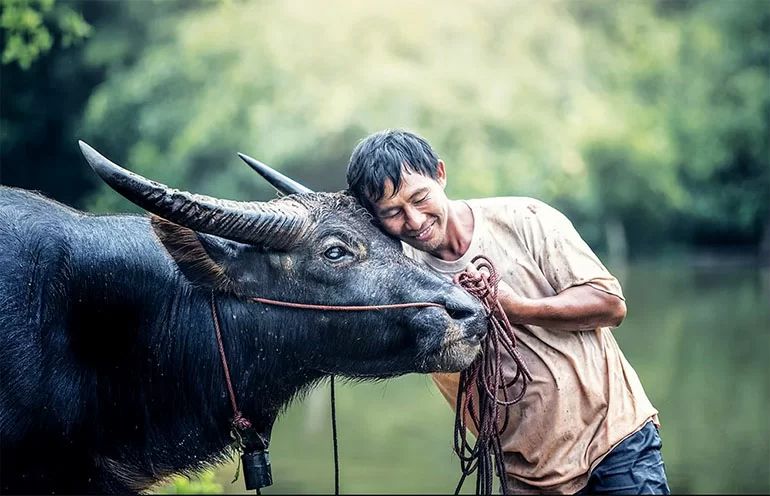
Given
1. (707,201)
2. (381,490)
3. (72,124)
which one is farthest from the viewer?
(707,201)

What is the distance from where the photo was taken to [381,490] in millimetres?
9688

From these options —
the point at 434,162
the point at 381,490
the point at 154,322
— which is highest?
the point at 434,162

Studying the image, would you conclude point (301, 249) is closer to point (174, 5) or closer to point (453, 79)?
point (174, 5)

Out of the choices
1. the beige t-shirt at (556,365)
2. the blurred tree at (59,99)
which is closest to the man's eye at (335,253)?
the beige t-shirt at (556,365)

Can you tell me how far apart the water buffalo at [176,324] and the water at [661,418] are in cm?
200

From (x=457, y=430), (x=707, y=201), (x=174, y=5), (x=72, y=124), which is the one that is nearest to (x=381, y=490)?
(x=457, y=430)

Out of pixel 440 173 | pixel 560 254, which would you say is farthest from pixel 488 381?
pixel 440 173

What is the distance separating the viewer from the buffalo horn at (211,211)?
3.75 metres

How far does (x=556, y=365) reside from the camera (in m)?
4.16

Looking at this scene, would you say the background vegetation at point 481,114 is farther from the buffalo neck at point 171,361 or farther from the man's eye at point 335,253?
the man's eye at point 335,253

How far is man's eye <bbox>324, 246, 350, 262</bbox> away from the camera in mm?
4062

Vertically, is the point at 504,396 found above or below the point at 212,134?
below

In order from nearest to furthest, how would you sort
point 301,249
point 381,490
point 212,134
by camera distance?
1. point 301,249
2. point 381,490
3. point 212,134

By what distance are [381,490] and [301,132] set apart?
12.5 metres
